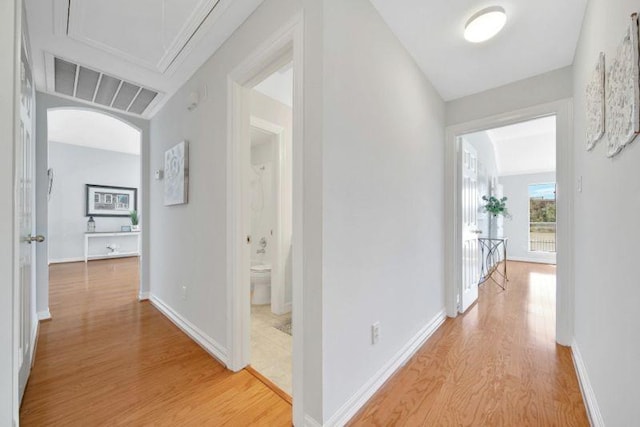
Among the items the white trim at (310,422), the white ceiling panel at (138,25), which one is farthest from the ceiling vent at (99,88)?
the white trim at (310,422)

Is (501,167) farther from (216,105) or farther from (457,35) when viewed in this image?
(216,105)

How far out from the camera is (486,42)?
1.85 meters

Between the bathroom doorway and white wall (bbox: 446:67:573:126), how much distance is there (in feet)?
5.74

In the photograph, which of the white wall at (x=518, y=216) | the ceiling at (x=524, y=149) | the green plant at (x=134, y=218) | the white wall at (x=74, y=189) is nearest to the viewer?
the ceiling at (x=524, y=149)

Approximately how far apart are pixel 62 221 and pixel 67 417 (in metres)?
6.10

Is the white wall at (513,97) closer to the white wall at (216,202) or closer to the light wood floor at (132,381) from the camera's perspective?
the white wall at (216,202)

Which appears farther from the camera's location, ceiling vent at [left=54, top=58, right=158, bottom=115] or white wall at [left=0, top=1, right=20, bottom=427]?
ceiling vent at [left=54, top=58, right=158, bottom=115]

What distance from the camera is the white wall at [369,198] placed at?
1.24 metres

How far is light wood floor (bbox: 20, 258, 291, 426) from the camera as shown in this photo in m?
1.36

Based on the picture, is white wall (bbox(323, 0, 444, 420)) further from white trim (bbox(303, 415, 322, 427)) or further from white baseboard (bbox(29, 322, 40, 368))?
white baseboard (bbox(29, 322, 40, 368))

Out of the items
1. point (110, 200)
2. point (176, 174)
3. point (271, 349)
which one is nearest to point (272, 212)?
point (176, 174)

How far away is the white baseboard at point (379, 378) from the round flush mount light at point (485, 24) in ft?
7.22

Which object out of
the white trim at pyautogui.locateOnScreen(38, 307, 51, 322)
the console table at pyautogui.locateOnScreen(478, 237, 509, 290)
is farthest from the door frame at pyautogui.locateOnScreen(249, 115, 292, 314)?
the console table at pyautogui.locateOnScreen(478, 237, 509, 290)

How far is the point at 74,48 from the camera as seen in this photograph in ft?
6.42
